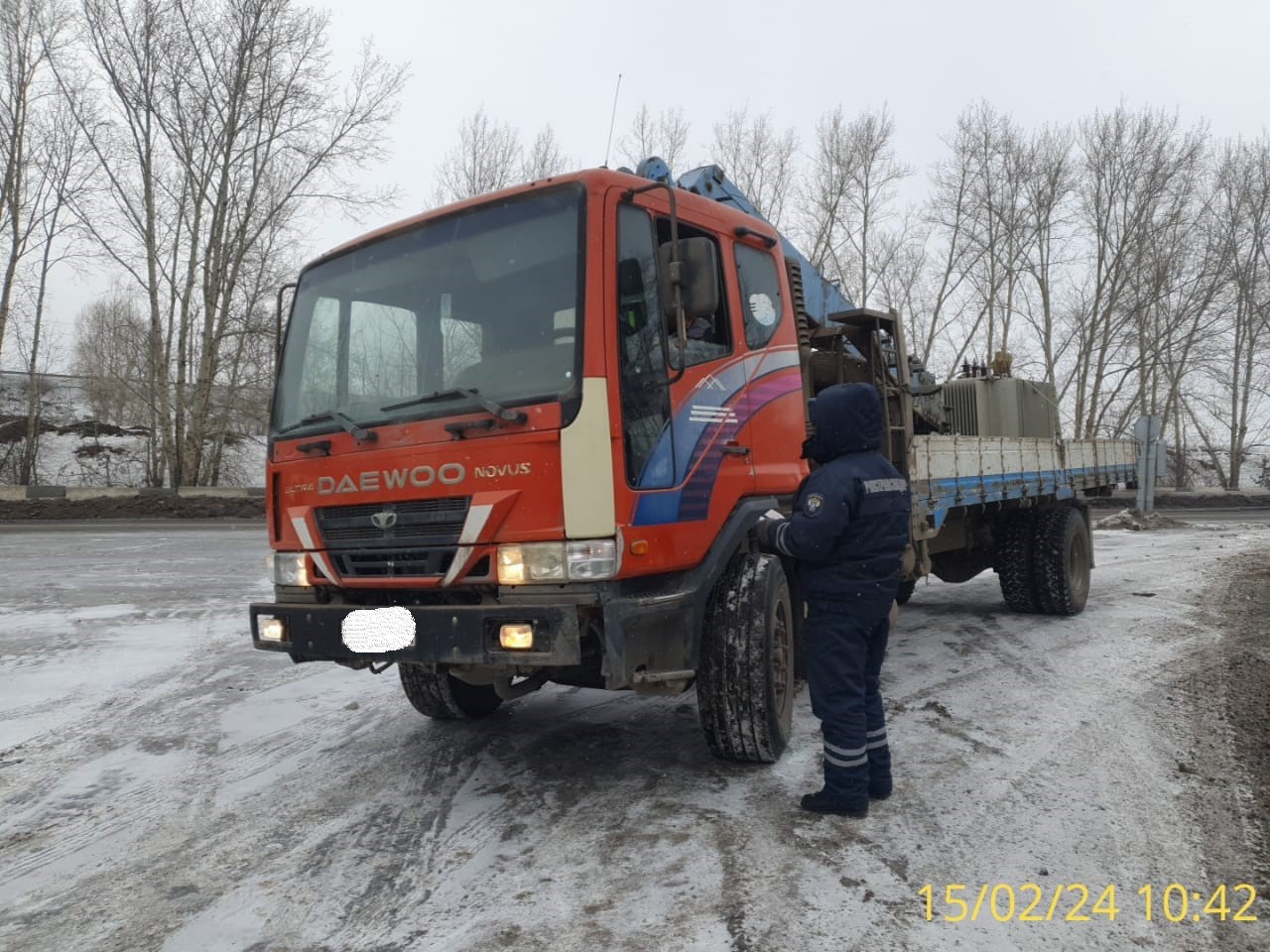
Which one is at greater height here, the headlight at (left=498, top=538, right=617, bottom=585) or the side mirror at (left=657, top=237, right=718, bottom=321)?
the side mirror at (left=657, top=237, right=718, bottom=321)

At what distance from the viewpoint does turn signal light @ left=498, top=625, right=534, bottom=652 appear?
3.40 m

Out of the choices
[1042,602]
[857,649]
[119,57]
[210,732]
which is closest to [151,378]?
[119,57]

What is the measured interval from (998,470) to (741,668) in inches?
168

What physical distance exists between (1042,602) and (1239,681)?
8.83 ft

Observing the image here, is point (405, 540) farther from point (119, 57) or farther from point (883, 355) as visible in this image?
point (119, 57)

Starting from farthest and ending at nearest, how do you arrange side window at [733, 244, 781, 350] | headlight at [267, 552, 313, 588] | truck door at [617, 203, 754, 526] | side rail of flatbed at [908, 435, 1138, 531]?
side rail of flatbed at [908, 435, 1138, 531]
side window at [733, 244, 781, 350]
headlight at [267, 552, 313, 588]
truck door at [617, 203, 754, 526]

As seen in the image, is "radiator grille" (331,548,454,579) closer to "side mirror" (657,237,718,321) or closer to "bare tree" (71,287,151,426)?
"side mirror" (657,237,718,321)

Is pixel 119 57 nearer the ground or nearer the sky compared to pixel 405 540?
nearer the sky

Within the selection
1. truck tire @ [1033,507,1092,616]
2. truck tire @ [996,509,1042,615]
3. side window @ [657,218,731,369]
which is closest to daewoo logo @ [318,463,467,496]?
side window @ [657,218,731,369]

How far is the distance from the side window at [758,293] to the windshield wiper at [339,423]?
1.97 meters

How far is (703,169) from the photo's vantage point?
555 centimetres

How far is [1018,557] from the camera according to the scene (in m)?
8.45
